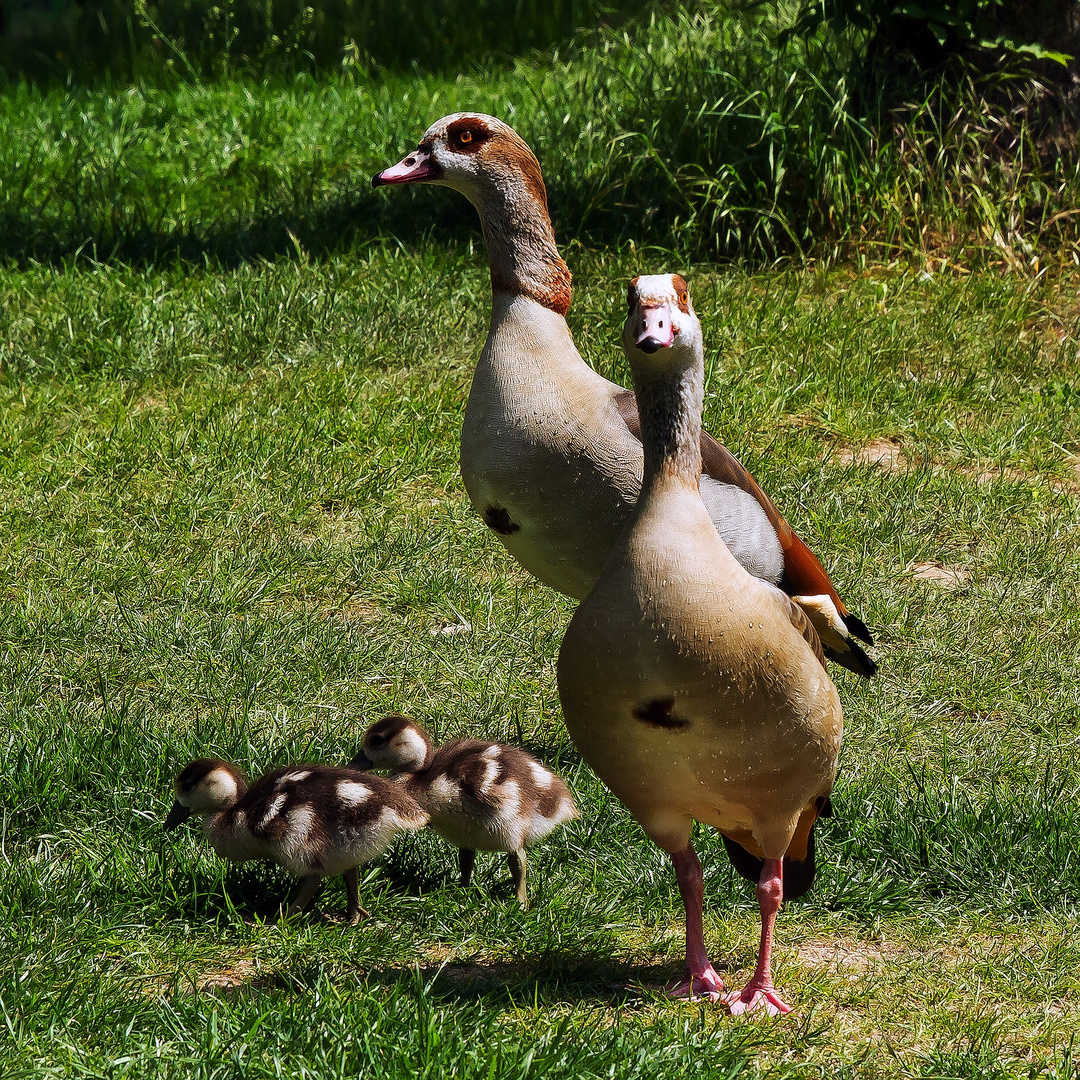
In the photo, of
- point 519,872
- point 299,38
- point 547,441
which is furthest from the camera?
point 299,38

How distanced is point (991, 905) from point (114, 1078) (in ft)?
8.10

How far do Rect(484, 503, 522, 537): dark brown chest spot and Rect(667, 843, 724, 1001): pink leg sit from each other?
1374mm

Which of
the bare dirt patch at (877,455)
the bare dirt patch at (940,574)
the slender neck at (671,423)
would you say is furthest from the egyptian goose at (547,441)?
the bare dirt patch at (877,455)

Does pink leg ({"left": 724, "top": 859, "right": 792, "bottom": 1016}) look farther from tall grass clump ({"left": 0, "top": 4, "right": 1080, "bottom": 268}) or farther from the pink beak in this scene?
tall grass clump ({"left": 0, "top": 4, "right": 1080, "bottom": 268})

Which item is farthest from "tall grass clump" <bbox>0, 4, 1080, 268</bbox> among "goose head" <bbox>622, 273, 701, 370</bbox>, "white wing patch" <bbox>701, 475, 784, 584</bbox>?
"goose head" <bbox>622, 273, 701, 370</bbox>

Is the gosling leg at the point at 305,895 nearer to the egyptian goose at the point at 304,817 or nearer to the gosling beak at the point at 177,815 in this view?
the egyptian goose at the point at 304,817

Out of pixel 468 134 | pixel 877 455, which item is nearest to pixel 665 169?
pixel 877 455

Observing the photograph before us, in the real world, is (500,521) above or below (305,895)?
above

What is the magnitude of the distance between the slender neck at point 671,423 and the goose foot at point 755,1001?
126 cm

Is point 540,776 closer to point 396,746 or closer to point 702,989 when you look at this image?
point 396,746

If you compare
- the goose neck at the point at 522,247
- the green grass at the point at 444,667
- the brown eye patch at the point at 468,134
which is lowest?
the green grass at the point at 444,667

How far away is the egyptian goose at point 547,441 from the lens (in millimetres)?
4555

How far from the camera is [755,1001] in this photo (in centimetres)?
357

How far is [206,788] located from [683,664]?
5.17ft
